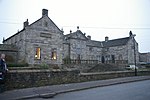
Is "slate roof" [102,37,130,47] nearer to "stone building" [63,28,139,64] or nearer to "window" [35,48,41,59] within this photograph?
"stone building" [63,28,139,64]

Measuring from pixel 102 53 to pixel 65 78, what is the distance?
4487 cm

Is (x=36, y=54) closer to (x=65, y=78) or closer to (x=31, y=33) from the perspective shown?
(x=31, y=33)

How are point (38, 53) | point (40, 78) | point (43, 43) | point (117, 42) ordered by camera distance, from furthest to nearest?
point (117, 42), point (43, 43), point (38, 53), point (40, 78)

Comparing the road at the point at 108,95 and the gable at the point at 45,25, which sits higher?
the gable at the point at 45,25

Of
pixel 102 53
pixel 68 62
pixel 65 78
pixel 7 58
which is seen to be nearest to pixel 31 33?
pixel 7 58

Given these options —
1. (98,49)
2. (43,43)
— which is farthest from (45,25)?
(98,49)

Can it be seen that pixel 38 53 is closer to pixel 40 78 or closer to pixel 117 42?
pixel 40 78

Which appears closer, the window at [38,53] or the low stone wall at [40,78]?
the low stone wall at [40,78]

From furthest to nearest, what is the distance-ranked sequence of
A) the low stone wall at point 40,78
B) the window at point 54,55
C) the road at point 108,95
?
the window at point 54,55 < the low stone wall at point 40,78 < the road at point 108,95

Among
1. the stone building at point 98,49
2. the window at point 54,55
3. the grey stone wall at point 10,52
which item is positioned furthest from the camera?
the stone building at point 98,49

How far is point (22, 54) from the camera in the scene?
3262cm

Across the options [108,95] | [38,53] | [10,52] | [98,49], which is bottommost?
[108,95]

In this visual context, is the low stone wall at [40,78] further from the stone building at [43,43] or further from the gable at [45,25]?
the gable at [45,25]

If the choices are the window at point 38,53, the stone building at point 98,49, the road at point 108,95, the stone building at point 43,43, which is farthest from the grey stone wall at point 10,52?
the road at point 108,95
